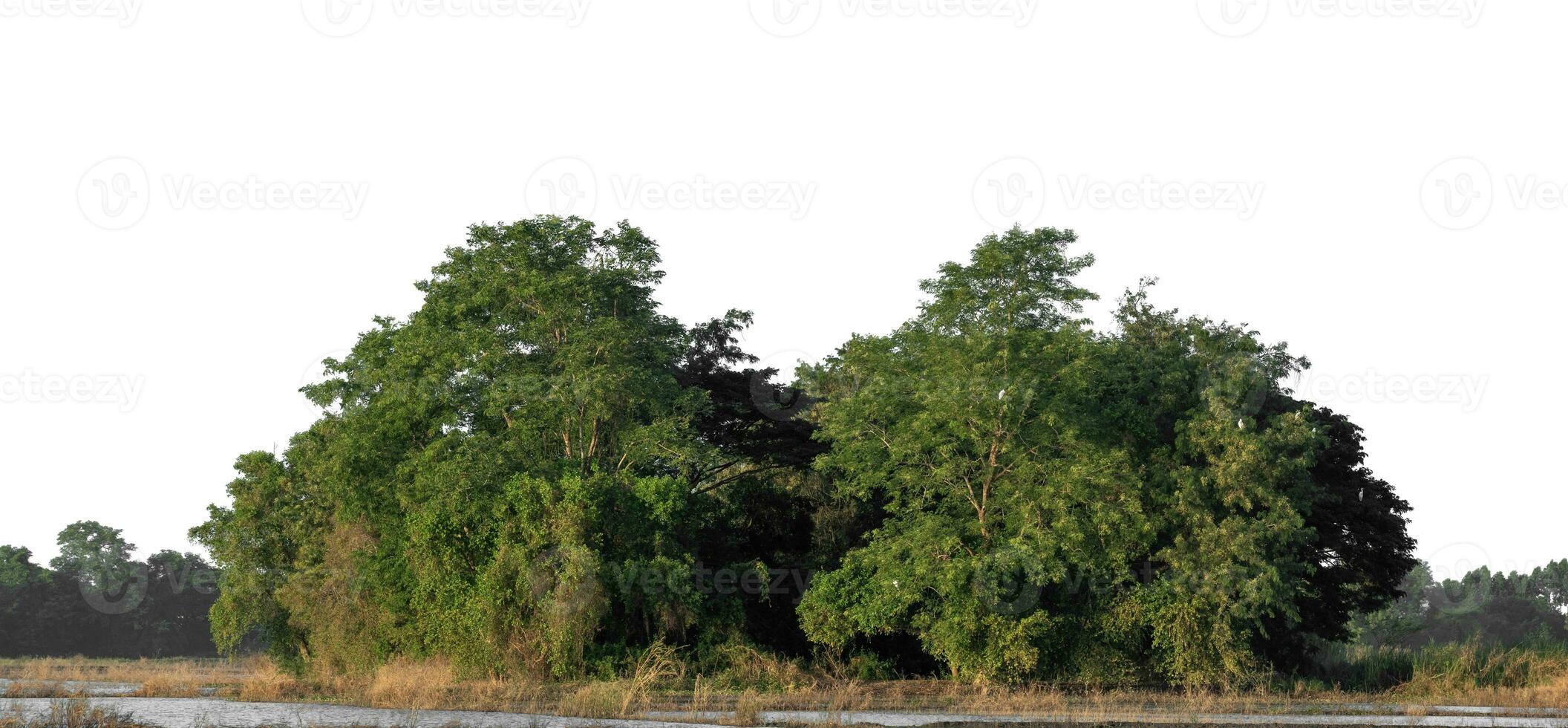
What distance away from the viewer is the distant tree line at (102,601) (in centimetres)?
10794

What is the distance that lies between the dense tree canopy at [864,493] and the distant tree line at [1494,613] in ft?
205

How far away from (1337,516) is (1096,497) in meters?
12.7

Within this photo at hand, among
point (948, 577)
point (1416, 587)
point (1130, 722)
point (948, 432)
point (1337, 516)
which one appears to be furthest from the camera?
point (1416, 587)

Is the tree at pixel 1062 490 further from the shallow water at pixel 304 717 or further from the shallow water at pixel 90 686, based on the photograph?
the shallow water at pixel 90 686

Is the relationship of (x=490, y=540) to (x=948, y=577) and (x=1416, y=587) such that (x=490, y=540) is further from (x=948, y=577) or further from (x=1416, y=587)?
(x=1416, y=587)

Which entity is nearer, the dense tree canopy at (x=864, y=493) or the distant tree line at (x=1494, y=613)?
the dense tree canopy at (x=864, y=493)

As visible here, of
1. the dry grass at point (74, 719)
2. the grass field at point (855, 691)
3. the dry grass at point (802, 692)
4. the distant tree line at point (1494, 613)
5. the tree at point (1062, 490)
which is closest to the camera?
the dry grass at point (74, 719)

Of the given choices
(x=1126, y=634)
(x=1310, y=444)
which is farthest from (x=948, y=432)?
(x=1310, y=444)

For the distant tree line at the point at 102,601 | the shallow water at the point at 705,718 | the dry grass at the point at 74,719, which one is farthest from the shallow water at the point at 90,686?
the distant tree line at the point at 102,601

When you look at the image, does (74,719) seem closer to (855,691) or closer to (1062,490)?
(855,691)

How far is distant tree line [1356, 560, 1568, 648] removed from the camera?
4663 inches

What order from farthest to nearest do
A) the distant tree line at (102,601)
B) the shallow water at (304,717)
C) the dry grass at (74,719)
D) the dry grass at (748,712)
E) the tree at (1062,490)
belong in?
the distant tree line at (102,601) → the tree at (1062,490) → the dry grass at (748,712) → the shallow water at (304,717) → the dry grass at (74,719)

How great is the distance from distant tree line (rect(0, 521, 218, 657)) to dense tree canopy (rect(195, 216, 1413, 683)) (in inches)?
2637

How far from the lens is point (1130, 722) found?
28312 millimetres
